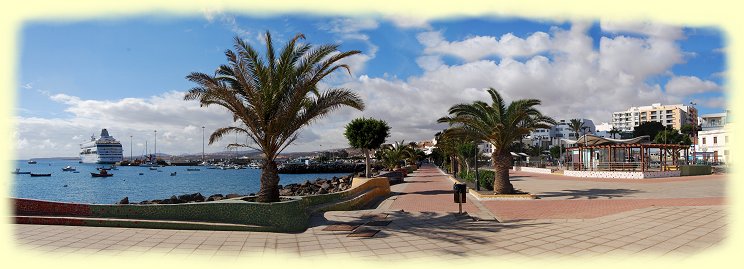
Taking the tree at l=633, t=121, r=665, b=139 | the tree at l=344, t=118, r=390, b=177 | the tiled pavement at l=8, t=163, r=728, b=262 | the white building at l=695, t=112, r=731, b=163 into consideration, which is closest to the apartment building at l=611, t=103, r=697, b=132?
the tree at l=633, t=121, r=665, b=139

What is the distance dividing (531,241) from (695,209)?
6291 millimetres

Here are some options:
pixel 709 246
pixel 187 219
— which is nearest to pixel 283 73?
pixel 187 219

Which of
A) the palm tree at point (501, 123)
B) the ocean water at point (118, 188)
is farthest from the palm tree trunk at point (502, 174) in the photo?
the ocean water at point (118, 188)

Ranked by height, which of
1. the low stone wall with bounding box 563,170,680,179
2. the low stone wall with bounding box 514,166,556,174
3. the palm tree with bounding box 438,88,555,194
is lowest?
the low stone wall with bounding box 514,166,556,174

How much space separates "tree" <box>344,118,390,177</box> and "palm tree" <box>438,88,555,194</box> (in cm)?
997

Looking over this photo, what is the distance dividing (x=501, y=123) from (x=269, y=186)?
10918 mm

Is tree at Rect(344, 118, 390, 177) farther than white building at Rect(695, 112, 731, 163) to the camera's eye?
No

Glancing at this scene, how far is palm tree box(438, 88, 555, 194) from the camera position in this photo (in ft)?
54.9

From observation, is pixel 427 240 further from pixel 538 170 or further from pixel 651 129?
pixel 651 129

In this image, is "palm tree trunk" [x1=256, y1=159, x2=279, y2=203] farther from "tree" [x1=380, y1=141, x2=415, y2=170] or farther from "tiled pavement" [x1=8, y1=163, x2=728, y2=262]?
"tree" [x1=380, y1=141, x2=415, y2=170]

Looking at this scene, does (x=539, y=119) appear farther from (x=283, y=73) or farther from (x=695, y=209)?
(x=283, y=73)

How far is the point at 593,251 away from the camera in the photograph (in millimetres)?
6609

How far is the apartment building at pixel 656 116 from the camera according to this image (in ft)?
439

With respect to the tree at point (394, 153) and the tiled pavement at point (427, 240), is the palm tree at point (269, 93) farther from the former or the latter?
the tree at point (394, 153)
